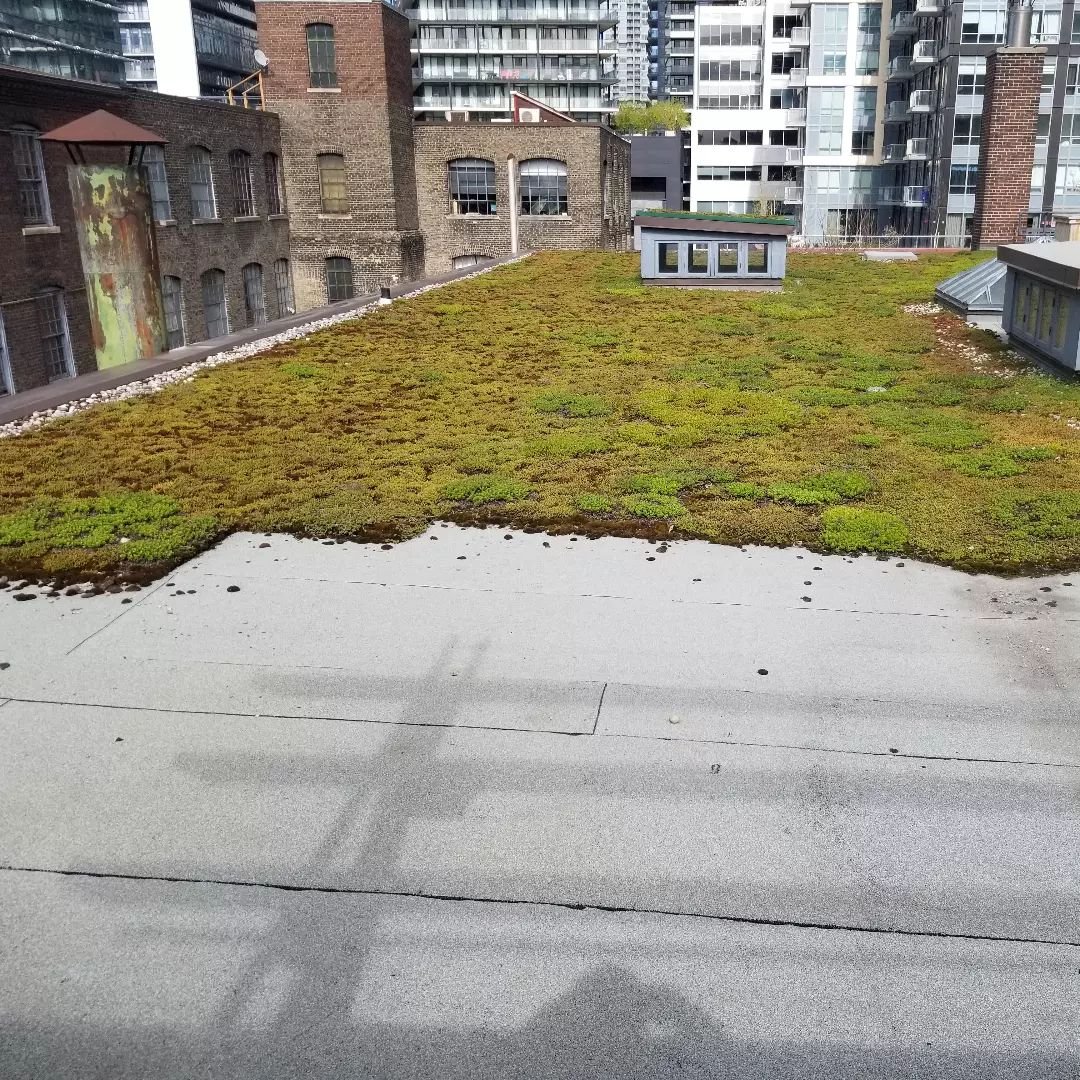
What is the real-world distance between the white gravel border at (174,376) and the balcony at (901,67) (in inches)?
2318

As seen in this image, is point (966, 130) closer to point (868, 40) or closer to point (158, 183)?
point (868, 40)

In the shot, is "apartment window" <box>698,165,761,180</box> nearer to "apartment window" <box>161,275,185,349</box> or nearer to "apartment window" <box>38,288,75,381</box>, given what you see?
"apartment window" <box>161,275,185,349</box>

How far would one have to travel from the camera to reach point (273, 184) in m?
47.1

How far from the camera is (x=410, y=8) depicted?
305 feet

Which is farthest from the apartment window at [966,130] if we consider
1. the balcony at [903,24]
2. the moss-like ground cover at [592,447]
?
the moss-like ground cover at [592,447]

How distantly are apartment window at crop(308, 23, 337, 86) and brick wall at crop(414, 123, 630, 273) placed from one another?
5.10 m

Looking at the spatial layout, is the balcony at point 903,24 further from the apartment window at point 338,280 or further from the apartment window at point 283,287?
the apartment window at point 283,287

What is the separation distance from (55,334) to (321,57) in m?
24.2

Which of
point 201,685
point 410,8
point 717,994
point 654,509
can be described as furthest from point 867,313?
point 410,8

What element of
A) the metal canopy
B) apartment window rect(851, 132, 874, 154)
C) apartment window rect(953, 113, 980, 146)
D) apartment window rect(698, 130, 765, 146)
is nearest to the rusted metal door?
the metal canopy

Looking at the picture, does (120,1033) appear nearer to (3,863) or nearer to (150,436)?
(3,863)

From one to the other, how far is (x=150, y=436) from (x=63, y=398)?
10.2 ft

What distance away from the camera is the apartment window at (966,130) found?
213 feet

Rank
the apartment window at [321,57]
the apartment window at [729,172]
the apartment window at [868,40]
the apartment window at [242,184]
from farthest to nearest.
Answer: the apartment window at [729,172] < the apartment window at [868,40] < the apartment window at [321,57] < the apartment window at [242,184]
